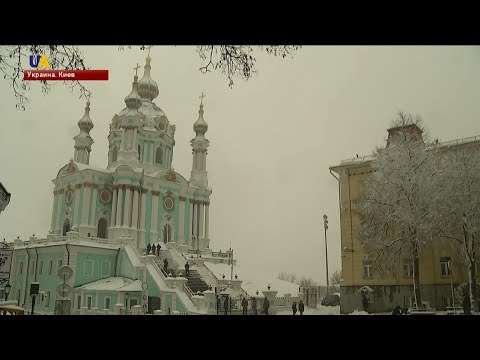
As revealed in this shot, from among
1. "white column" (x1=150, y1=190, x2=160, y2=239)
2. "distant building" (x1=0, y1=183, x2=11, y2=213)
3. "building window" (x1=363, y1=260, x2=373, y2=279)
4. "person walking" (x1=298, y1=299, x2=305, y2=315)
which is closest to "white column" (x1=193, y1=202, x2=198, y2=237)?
"white column" (x1=150, y1=190, x2=160, y2=239)

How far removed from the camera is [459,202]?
9.34m

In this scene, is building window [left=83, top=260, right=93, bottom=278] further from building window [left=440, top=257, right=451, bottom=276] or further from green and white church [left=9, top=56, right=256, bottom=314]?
building window [left=440, top=257, right=451, bottom=276]

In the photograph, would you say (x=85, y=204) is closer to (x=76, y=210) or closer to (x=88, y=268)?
(x=76, y=210)

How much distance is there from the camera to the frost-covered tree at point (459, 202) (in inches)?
356

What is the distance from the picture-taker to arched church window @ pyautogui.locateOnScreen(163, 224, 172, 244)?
15773mm

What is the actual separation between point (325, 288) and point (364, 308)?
1.00 m

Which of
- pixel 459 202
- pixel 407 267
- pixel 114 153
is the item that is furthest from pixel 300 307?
pixel 114 153

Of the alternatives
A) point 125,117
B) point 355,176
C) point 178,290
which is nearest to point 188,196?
point 125,117

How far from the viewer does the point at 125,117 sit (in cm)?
1645

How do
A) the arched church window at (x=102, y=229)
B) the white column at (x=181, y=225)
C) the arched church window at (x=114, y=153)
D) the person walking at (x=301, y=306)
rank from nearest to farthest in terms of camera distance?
the person walking at (x=301, y=306) < the arched church window at (x=102, y=229) < the white column at (x=181, y=225) < the arched church window at (x=114, y=153)

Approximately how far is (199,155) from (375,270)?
5.73 m

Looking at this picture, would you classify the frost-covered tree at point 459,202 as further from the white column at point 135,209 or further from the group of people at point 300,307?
the white column at point 135,209

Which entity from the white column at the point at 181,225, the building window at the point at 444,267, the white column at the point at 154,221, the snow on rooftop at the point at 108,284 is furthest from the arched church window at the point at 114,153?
the building window at the point at 444,267

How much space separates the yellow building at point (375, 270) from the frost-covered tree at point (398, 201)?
18 cm
